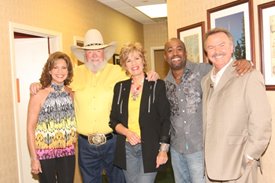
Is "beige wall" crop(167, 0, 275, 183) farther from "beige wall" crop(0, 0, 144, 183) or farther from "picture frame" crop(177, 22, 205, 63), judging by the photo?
"beige wall" crop(0, 0, 144, 183)

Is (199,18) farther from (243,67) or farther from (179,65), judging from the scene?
(243,67)

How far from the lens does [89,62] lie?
2.81m

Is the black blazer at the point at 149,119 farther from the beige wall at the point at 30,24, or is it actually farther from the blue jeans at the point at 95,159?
the beige wall at the point at 30,24

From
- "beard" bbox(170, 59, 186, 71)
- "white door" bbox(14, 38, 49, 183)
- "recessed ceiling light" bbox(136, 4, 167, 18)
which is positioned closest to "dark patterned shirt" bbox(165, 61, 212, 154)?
"beard" bbox(170, 59, 186, 71)

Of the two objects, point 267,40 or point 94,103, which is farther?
point 94,103

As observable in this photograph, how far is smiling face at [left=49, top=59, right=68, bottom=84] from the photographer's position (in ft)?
8.42

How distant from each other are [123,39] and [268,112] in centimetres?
538

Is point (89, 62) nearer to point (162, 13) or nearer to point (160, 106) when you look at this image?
point (160, 106)

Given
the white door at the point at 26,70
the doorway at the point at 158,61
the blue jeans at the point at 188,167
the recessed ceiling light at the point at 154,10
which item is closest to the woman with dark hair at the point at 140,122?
the blue jeans at the point at 188,167

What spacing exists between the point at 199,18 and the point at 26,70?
2.21 m

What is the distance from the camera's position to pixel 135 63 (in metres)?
2.35

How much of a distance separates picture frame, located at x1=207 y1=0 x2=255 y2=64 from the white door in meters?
2.32

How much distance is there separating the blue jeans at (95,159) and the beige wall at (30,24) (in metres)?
0.91

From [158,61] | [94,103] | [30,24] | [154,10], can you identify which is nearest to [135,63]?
[94,103]
